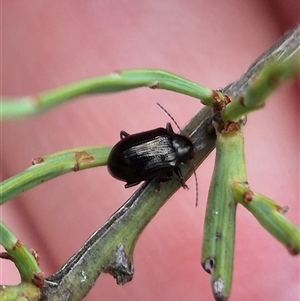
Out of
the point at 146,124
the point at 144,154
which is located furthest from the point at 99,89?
the point at 146,124

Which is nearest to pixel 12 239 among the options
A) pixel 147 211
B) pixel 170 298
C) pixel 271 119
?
pixel 147 211

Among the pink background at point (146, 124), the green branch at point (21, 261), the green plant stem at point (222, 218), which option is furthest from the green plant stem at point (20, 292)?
the pink background at point (146, 124)

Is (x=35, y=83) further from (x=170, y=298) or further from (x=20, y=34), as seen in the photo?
(x=170, y=298)

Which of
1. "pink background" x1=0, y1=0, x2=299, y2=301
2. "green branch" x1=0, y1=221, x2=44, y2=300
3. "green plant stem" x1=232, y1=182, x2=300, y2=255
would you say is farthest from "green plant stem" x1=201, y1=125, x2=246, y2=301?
"pink background" x1=0, y1=0, x2=299, y2=301

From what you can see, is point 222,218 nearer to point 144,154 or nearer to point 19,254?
point 19,254

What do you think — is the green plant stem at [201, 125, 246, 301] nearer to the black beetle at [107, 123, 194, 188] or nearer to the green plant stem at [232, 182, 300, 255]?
the green plant stem at [232, 182, 300, 255]

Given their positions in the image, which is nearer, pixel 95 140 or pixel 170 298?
pixel 170 298
